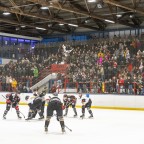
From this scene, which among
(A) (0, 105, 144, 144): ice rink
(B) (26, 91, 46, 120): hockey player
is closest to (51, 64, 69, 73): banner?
(B) (26, 91, 46, 120): hockey player

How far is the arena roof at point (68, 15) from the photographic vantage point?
855 inches

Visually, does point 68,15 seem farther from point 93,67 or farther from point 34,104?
point 34,104

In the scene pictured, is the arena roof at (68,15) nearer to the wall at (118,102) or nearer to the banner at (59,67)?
the banner at (59,67)

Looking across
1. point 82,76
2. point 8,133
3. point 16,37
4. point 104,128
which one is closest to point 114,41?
point 82,76

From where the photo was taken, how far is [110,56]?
22328 mm

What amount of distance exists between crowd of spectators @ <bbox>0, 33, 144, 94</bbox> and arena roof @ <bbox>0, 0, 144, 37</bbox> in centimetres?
204

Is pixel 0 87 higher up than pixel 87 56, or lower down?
lower down

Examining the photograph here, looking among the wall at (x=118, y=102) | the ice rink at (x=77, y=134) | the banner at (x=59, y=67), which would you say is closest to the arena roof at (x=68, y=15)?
the banner at (x=59, y=67)

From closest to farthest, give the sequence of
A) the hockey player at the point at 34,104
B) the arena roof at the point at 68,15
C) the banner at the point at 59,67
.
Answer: the hockey player at the point at 34,104, the arena roof at the point at 68,15, the banner at the point at 59,67

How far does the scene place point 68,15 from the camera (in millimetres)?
27562

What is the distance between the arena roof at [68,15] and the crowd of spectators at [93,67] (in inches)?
80.2

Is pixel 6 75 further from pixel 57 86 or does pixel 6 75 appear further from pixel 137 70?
pixel 137 70

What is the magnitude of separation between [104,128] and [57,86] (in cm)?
1053

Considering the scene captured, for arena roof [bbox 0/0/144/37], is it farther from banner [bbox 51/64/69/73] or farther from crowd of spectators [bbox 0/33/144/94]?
banner [bbox 51/64/69/73]
